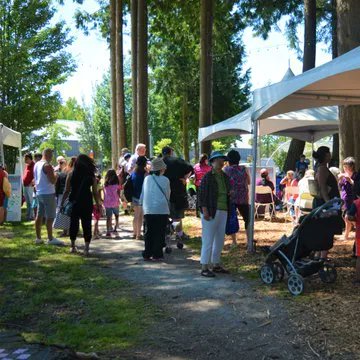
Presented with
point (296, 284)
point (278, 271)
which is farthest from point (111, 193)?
point (296, 284)

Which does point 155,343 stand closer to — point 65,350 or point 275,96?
point 65,350

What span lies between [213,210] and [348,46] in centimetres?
534

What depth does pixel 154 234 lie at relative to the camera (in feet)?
28.9

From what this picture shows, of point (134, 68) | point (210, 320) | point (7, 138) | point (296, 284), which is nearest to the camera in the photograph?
point (210, 320)

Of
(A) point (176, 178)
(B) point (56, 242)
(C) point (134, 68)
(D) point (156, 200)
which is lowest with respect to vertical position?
(B) point (56, 242)

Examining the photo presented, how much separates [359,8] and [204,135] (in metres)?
6.27

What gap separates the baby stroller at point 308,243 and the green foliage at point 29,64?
56.4 ft

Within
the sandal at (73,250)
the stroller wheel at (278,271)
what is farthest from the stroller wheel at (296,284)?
the sandal at (73,250)

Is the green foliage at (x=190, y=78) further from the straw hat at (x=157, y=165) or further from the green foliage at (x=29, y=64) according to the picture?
the straw hat at (x=157, y=165)

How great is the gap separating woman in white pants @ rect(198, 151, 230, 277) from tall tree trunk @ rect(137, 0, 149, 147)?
12198 mm

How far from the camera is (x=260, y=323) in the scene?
5.42m

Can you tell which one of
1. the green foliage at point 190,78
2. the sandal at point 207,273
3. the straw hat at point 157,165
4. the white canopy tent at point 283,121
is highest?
the green foliage at point 190,78

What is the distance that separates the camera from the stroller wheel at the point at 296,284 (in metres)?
6.35

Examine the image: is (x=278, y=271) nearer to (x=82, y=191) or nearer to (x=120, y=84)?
(x=82, y=191)
